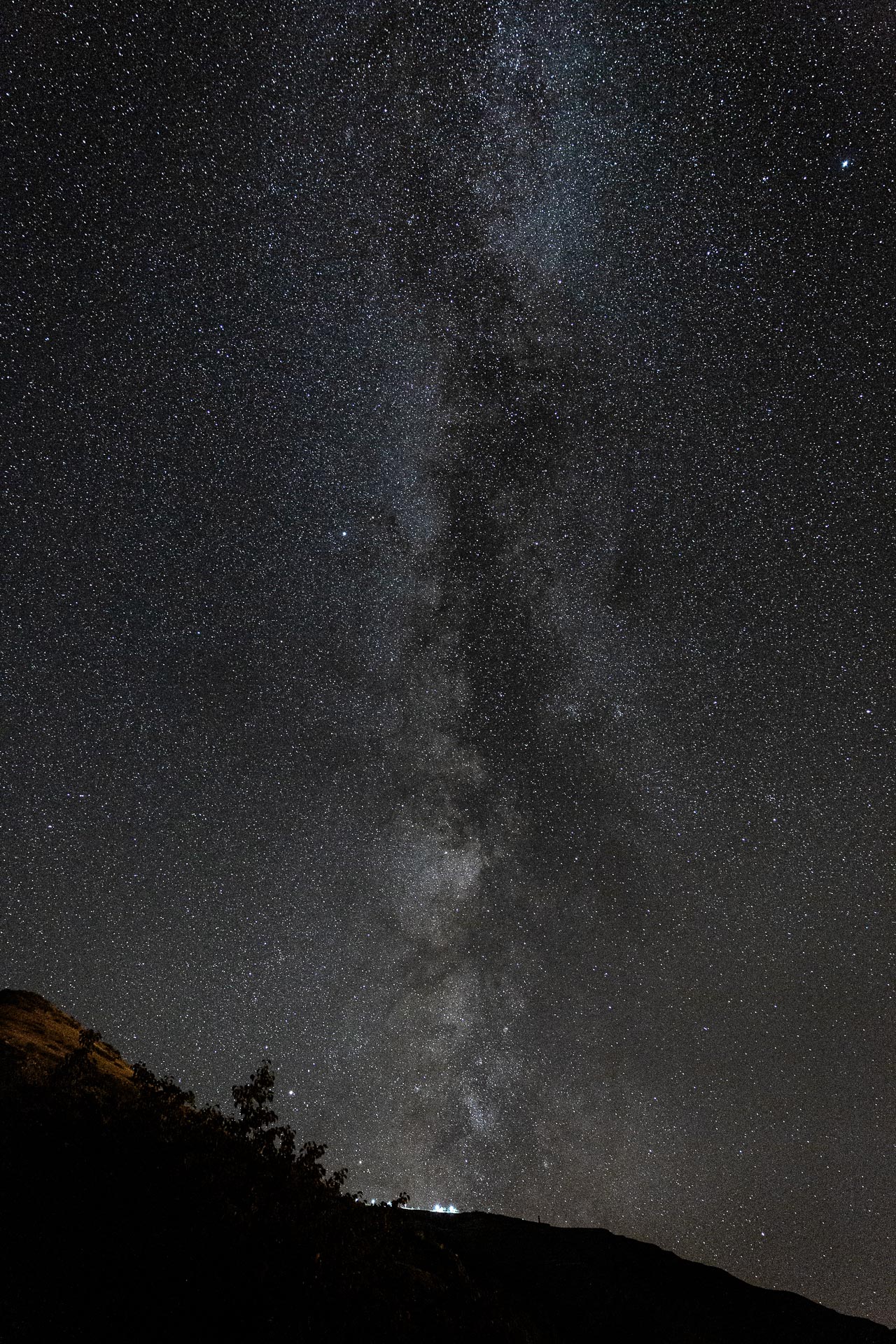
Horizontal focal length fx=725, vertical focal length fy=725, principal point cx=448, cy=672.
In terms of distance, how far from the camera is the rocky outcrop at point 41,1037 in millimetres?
12062

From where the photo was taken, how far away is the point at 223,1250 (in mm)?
8430

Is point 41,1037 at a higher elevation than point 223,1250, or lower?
higher

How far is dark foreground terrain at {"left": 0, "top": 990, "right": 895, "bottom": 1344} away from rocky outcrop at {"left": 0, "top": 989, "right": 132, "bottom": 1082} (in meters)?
0.07

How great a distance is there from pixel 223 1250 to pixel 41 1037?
7340mm

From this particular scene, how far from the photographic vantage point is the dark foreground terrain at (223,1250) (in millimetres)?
7367

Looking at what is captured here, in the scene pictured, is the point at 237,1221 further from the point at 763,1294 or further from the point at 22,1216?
the point at 763,1294

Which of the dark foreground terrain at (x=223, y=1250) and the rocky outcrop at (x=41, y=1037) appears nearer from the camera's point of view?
the dark foreground terrain at (x=223, y=1250)

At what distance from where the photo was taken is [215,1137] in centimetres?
1159

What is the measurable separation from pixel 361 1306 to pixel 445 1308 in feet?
5.63

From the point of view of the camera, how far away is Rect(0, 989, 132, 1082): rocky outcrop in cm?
1206

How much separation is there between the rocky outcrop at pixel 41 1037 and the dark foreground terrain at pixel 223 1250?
0.21ft

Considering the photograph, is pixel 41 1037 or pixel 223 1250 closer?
pixel 223 1250

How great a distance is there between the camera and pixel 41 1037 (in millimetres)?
13719

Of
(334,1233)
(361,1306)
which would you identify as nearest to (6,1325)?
(361,1306)
